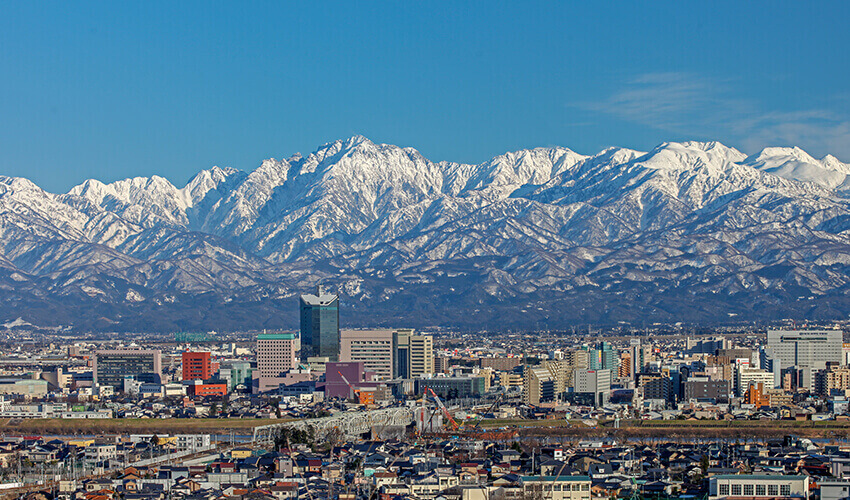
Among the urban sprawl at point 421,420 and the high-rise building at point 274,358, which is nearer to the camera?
the urban sprawl at point 421,420

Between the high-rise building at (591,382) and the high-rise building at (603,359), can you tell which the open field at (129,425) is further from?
the high-rise building at (603,359)

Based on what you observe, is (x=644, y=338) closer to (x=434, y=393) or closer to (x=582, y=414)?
(x=434, y=393)

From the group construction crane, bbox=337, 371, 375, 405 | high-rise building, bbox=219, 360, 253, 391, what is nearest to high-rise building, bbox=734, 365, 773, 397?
construction crane, bbox=337, 371, 375, 405

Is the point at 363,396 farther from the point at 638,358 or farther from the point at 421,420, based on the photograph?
the point at 638,358

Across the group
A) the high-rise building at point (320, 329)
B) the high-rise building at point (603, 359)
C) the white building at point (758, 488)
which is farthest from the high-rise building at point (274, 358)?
the white building at point (758, 488)

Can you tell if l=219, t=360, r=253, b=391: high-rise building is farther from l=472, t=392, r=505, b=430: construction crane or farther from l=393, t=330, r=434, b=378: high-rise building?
l=472, t=392, r=505, b=430: construction crane

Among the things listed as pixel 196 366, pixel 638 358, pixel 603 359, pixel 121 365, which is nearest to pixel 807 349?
pixel 638 358
